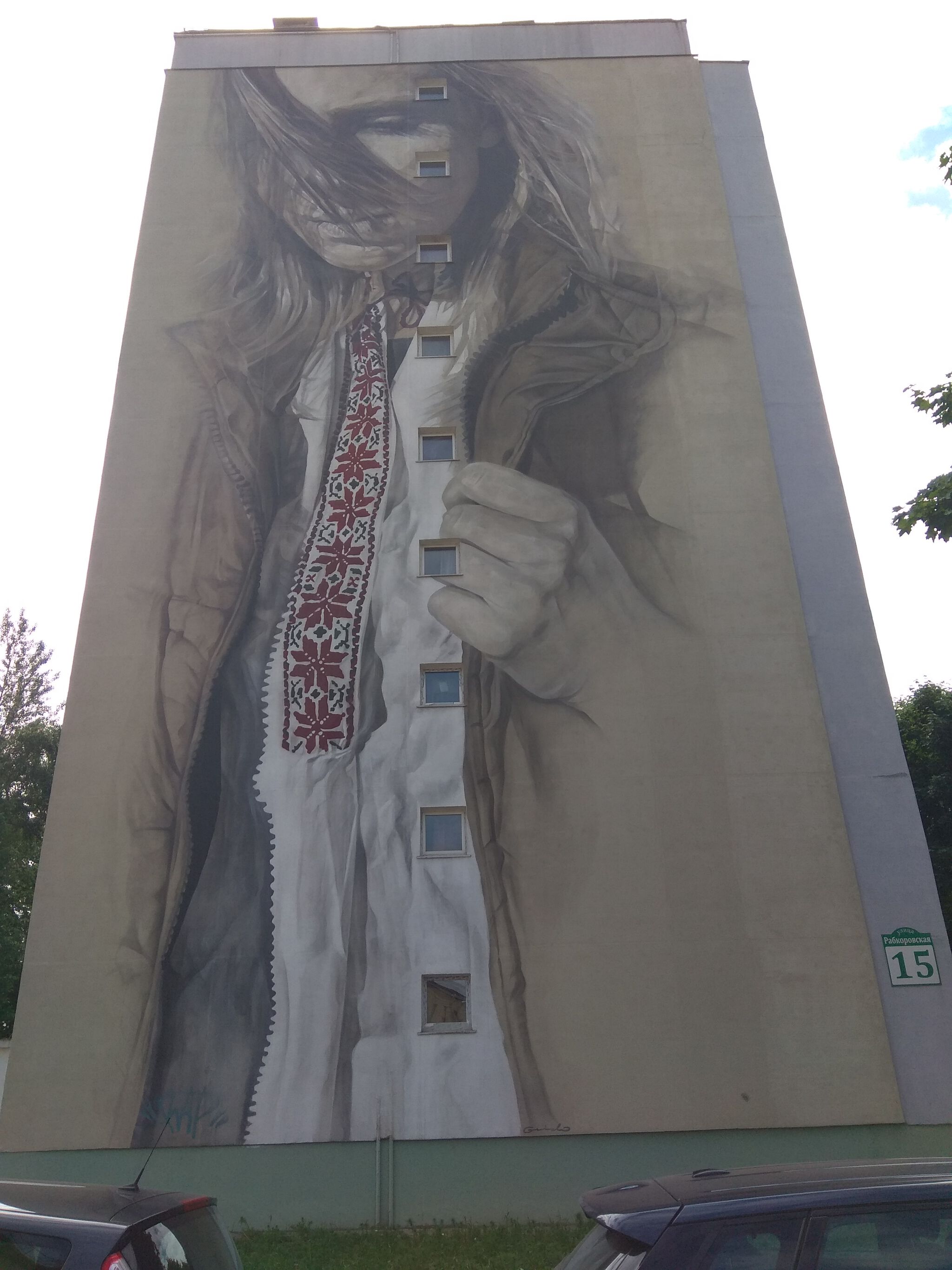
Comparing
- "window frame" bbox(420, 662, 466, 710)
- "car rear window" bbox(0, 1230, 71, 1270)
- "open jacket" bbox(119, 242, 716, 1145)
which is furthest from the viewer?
"window frame" bbox(420, 662, 466, 710)

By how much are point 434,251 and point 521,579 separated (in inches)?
288

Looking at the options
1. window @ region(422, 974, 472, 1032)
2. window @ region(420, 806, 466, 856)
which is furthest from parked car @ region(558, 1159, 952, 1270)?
window @ region(420, 806, 466, 856)

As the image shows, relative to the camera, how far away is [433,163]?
2012 cm

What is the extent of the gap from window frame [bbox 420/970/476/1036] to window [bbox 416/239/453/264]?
41.0 feet

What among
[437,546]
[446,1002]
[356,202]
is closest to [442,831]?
[446,1002]

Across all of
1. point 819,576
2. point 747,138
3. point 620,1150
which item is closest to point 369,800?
point 620,1150

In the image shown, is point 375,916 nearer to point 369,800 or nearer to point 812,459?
point 369,800

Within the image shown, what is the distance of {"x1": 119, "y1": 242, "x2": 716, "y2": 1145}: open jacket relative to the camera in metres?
13.2

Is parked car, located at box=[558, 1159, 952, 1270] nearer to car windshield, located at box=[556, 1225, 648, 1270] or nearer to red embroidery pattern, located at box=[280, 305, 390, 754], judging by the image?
car windshield, located at box=[556, 1225, 648, 1270]

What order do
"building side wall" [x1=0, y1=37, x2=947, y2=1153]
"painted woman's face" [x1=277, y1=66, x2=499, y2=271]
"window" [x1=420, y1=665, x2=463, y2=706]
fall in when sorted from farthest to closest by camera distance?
"painted woman's face" [x1=277, y1=66, x2=499, y2=271], "window" [x1=420, y1=665, x2=463, y2=706], "building side wall" [x1=0, y1=37, x2=947, y2=1153]

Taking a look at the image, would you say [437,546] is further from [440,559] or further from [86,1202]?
[86,1202]

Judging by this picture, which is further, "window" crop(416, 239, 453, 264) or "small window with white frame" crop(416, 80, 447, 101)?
"small window with white frame" crop(416, 80, 447, 101)

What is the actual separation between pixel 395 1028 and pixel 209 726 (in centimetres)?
489

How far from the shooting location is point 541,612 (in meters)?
15.5
